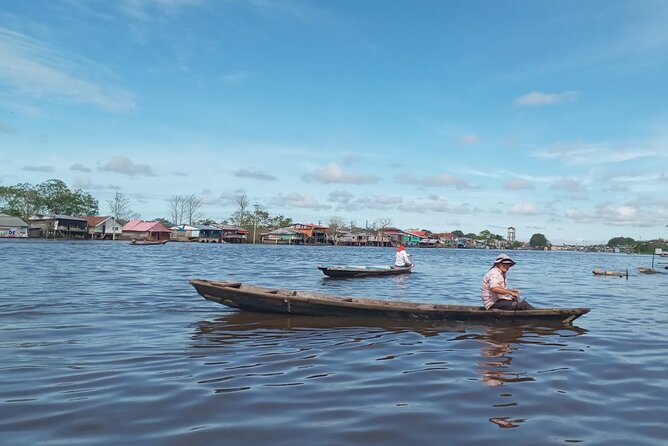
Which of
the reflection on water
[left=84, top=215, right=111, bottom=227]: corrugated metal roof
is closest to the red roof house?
[left=84, top=215, right=111, bottom=227]: corrugated metal roof

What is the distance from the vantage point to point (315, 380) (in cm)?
550

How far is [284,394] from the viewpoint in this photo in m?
4.98

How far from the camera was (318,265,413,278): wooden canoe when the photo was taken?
19.7m

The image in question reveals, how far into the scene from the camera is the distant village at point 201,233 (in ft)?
223

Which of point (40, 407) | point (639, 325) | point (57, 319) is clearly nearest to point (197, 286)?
point (57, 319)

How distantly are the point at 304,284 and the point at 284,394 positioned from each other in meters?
13.0

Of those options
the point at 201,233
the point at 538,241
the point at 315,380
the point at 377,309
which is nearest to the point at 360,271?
the point at 377,309

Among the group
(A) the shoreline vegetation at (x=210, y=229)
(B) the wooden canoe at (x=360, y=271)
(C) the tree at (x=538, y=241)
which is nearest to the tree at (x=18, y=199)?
(A) the shoreline vegetation at (x=210, y=229)

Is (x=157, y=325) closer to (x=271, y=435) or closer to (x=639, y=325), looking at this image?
(x=271, y=435)

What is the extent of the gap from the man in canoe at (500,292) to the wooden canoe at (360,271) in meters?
10.6

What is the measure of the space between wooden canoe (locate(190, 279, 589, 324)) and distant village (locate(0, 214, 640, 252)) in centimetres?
4260

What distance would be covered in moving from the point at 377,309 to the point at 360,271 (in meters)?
11.3

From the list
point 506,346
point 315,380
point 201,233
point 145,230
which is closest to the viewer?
point 315,380

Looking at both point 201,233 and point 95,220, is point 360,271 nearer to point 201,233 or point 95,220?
point 95,220
